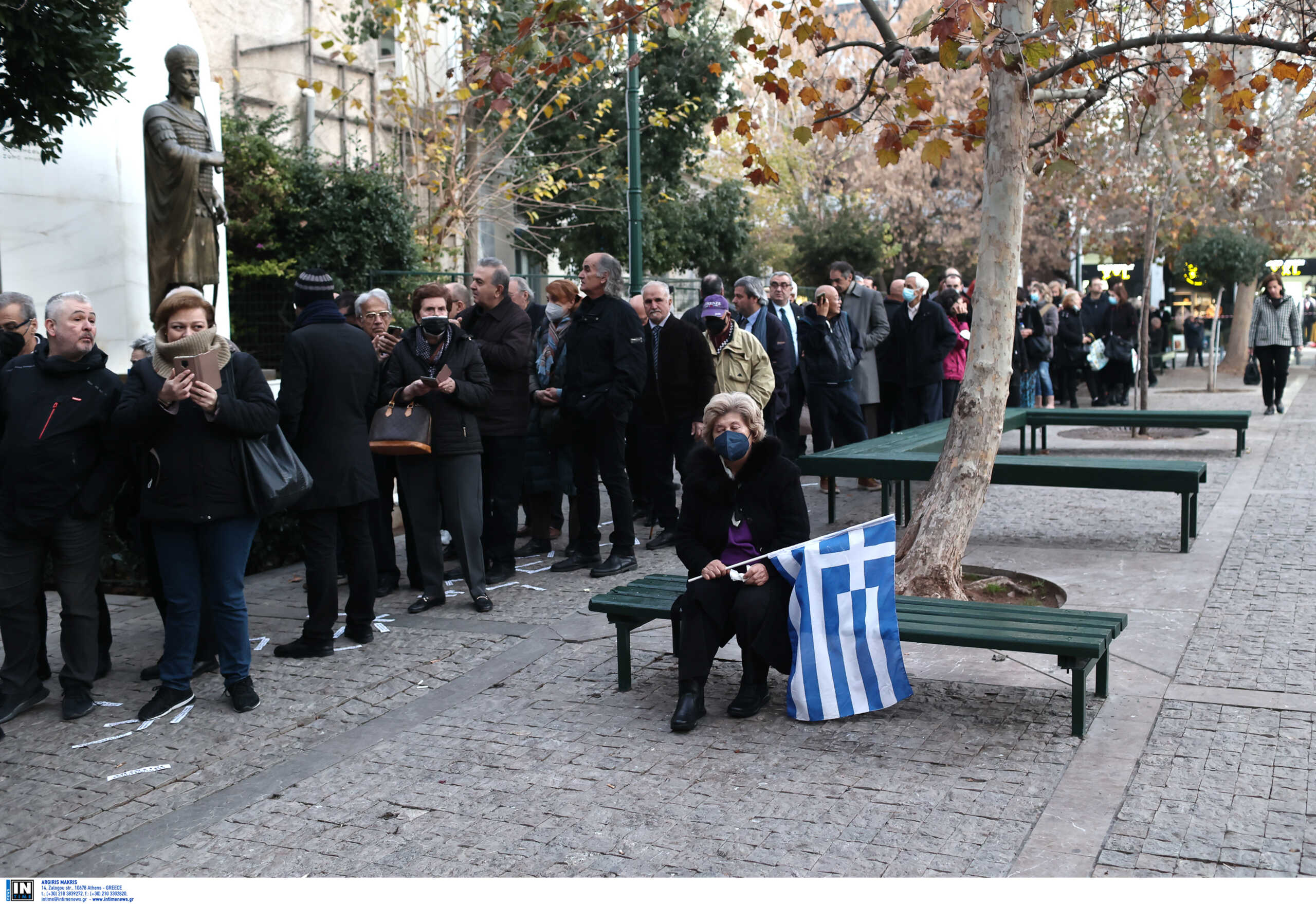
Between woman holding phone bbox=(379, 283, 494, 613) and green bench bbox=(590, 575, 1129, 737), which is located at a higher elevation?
woman holding phone bbox=(379, 283, 494, 613)

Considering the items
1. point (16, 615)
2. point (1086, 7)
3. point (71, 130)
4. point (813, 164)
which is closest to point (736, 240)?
point (813, 164)

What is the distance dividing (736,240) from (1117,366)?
10.8 meters

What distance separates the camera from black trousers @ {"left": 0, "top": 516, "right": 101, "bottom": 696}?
5.84 meters

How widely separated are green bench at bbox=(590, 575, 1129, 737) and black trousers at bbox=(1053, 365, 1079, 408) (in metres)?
14.5

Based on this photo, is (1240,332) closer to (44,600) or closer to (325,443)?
(325,443)

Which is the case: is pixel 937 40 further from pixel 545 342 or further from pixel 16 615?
pixel 16 615

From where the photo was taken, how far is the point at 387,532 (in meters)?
8.29

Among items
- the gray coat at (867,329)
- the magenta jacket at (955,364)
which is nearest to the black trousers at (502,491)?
the gray coat at (867,329)

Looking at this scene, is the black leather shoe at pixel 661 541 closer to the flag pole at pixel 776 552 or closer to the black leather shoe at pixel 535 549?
the black leather shoe at pixel 535 549

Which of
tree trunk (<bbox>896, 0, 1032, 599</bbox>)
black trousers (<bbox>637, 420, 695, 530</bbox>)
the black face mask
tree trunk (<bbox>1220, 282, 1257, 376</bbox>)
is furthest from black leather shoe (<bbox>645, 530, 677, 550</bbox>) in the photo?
tree trunk (<bbox>1220, 282, 1257, 376</bbox>)

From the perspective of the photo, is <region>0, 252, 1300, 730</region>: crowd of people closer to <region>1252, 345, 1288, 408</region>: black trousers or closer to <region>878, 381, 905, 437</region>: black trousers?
<region>878, 381, 905, 437</region>: black trousers

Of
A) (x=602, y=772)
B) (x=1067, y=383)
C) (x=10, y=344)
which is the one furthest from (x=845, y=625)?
(x=1067, y=383)

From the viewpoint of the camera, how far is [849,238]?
100ft

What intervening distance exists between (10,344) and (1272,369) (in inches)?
660
